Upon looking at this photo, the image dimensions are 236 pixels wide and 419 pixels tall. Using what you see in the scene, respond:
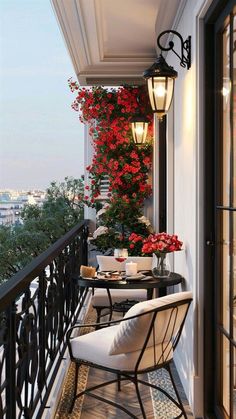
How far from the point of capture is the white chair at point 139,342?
262cm

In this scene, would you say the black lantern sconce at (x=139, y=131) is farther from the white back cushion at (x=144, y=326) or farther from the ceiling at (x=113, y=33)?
the white back cushion at (x=144, y=326)

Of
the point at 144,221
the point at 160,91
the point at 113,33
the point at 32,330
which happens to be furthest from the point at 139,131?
the point at 32,330

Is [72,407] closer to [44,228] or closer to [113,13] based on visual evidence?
[113,13]

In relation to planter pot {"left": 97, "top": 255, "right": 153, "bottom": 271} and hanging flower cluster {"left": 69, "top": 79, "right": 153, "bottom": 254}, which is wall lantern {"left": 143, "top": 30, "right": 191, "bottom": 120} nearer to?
planter pot {"left": 97, "top": 255, "right": 153, "bottom": 271}

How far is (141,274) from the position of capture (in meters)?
3.97

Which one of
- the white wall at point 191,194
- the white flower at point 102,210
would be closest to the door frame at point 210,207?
the white wall at point 191,194

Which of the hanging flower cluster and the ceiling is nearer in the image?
the ceiling

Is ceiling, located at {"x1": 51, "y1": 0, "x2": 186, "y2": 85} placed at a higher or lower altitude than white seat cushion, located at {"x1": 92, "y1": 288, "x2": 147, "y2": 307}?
higher

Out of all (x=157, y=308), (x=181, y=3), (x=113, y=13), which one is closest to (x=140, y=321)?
(x=157, y=308)

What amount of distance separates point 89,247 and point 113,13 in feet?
11.5

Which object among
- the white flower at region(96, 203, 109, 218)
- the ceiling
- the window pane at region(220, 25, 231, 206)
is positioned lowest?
the white flower at region(96, 203, 109, 218)

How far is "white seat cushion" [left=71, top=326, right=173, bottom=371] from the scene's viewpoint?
276 cm

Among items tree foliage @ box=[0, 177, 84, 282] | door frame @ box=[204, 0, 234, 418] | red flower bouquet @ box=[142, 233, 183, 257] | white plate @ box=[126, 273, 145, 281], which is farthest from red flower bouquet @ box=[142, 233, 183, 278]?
tree foliage @ box=[0, 177, 84, 282]

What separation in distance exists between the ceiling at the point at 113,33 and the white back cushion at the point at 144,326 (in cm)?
206
